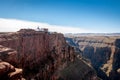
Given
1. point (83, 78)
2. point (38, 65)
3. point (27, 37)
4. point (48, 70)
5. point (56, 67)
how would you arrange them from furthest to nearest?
point (83, 78) → point (56, 67) → point (48, 70) → point (38, 65) → point (27, 37)

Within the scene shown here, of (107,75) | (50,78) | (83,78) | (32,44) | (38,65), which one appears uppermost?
(32,44)

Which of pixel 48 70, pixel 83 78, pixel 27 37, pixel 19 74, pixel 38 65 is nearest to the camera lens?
pixel 19 74

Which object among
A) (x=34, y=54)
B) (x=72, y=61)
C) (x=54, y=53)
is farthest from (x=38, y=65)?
(x=72, y=61)

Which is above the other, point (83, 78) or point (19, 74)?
point (19, 74)

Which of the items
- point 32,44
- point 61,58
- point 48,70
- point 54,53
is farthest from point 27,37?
point 61,58

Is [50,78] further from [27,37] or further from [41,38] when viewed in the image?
[27,37]

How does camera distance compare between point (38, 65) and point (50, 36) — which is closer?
point (38, 65)

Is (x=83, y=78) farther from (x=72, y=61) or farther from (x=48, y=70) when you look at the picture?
(x=48, y=70)
